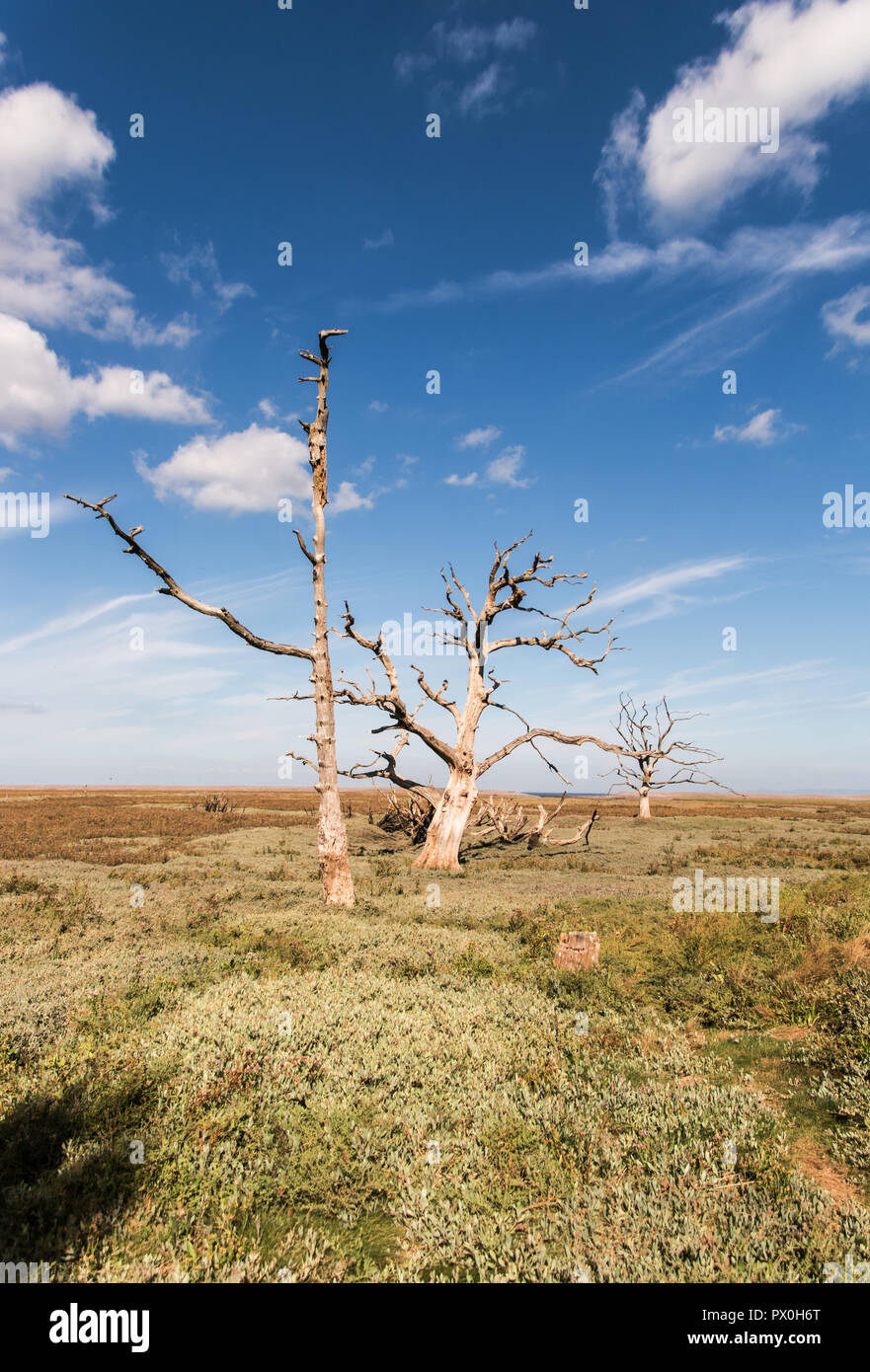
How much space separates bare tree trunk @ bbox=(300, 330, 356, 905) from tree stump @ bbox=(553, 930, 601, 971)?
221 inches

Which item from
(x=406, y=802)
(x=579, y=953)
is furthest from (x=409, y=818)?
(x=579, y=953)

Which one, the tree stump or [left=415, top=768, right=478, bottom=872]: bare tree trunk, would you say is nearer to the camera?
the tree stump

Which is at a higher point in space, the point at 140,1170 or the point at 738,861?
the point at 140,1170

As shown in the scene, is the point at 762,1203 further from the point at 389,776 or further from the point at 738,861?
the point at 738,861

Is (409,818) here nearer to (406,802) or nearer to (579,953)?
(406,802)

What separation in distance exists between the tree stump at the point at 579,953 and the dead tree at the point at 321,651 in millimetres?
5602


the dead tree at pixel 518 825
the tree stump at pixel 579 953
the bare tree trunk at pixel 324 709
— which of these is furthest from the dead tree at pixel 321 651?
the dead tree at pixel 518 825

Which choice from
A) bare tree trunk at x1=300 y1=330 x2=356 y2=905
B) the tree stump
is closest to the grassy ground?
the tree stump

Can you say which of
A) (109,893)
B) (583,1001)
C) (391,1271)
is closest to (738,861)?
(583,1001)

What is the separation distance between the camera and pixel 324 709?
587 inches

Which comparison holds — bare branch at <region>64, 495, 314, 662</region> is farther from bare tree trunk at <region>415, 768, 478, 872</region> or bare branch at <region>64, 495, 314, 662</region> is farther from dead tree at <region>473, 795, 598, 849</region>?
dead tree at <region>473, 795, 598, 849</region>

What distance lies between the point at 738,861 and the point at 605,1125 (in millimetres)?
19811

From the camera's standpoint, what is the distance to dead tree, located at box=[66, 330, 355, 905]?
14.2 meters

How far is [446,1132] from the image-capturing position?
5.31 metres
